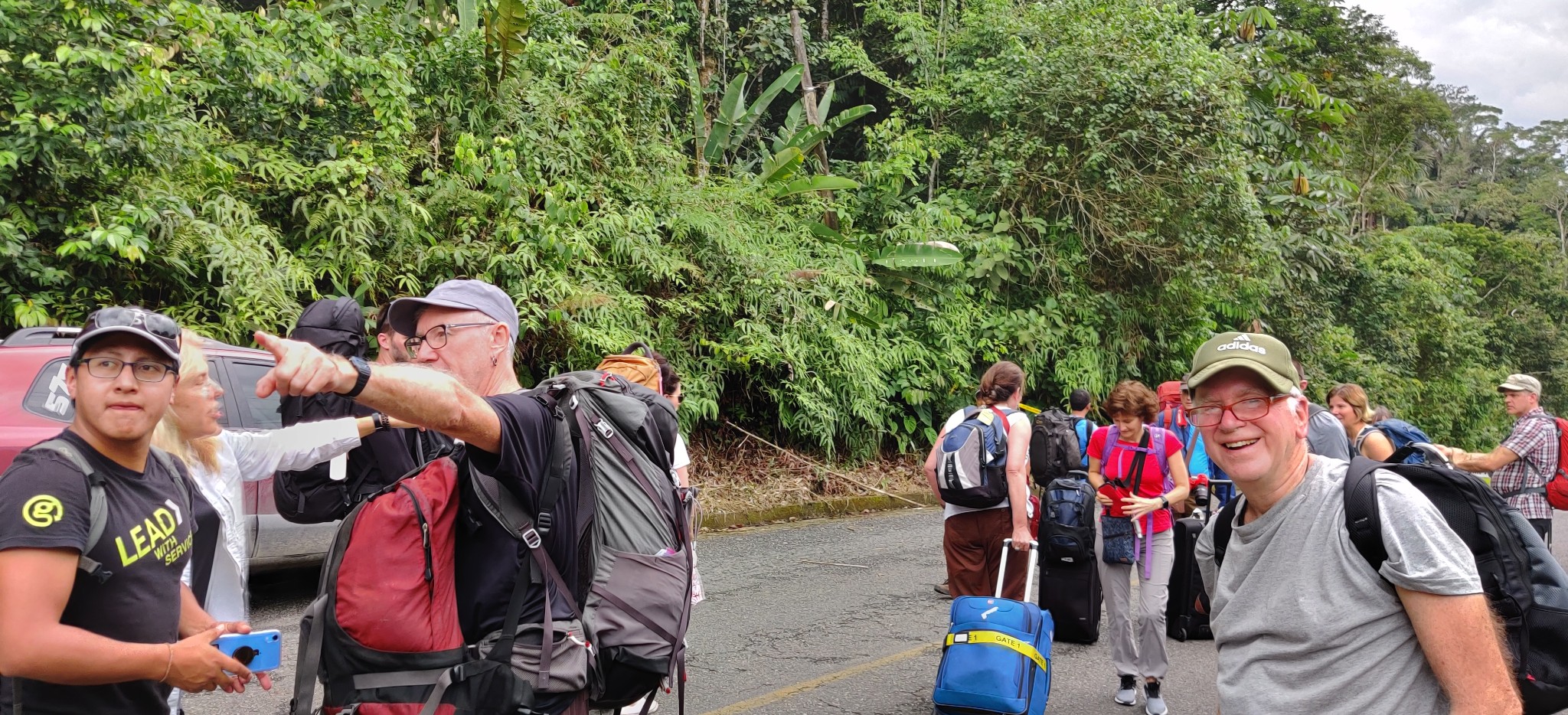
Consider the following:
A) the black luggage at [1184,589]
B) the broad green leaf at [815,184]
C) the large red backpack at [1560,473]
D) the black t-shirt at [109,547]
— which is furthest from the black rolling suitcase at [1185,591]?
the broad green leaf at [815,184]

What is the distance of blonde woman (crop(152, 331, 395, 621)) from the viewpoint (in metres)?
3.03

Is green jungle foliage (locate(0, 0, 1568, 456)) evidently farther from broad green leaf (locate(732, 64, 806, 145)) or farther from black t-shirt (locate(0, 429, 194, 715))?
black t-shirt (locate(0, 429, 194, 715))

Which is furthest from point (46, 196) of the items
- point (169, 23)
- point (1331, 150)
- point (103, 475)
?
point (1331, 150)

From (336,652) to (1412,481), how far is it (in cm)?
243

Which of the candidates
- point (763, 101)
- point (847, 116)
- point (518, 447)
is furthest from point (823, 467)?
point (518, 447)

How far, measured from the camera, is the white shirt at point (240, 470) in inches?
128

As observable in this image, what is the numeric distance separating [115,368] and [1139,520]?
528 centimetres

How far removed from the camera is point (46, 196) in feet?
27.3

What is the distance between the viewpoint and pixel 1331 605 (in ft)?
7.62

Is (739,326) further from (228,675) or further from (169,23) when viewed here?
(228,675)

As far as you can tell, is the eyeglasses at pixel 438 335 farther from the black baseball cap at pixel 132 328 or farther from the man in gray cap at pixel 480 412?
the black baseball cap at pixel 132 328

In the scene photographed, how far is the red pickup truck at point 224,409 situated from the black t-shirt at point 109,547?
314cm

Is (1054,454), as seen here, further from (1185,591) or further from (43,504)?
(43,504)

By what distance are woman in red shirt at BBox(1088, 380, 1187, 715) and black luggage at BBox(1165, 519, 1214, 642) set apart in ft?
2.46
